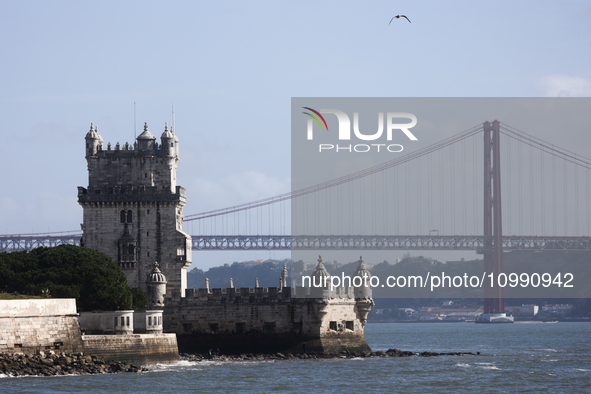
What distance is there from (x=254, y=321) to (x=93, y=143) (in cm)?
1253

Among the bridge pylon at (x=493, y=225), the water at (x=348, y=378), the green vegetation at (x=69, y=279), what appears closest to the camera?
the water at (x=348, y=378)

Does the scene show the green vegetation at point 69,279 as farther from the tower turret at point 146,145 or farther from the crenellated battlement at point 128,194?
the tower turret at point 146,145

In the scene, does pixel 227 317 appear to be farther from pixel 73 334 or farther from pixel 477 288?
pixel 477 288

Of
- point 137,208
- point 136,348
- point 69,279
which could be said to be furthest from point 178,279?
point 136,348

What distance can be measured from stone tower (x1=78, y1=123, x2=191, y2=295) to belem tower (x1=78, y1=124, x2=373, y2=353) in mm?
50

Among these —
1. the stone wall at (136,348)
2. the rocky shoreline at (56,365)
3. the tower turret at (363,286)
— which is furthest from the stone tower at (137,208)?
the rocky shoreline at (56,365)

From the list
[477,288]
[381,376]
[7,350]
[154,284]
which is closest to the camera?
[7,350]

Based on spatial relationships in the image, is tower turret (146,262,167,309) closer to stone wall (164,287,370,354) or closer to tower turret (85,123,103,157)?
stone wall (164,287,370,354)

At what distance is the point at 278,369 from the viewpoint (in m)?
54.0

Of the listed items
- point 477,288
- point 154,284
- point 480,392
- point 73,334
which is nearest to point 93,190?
point 154,284

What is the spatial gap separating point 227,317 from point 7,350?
1521 cm

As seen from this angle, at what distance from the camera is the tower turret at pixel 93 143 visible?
62750 mm

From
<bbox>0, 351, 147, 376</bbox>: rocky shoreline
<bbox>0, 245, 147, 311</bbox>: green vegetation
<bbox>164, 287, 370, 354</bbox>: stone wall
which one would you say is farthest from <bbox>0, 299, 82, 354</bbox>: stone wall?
<bbox>164, 287, 370, 354</bbox>: stone wall

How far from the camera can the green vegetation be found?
175 feet
